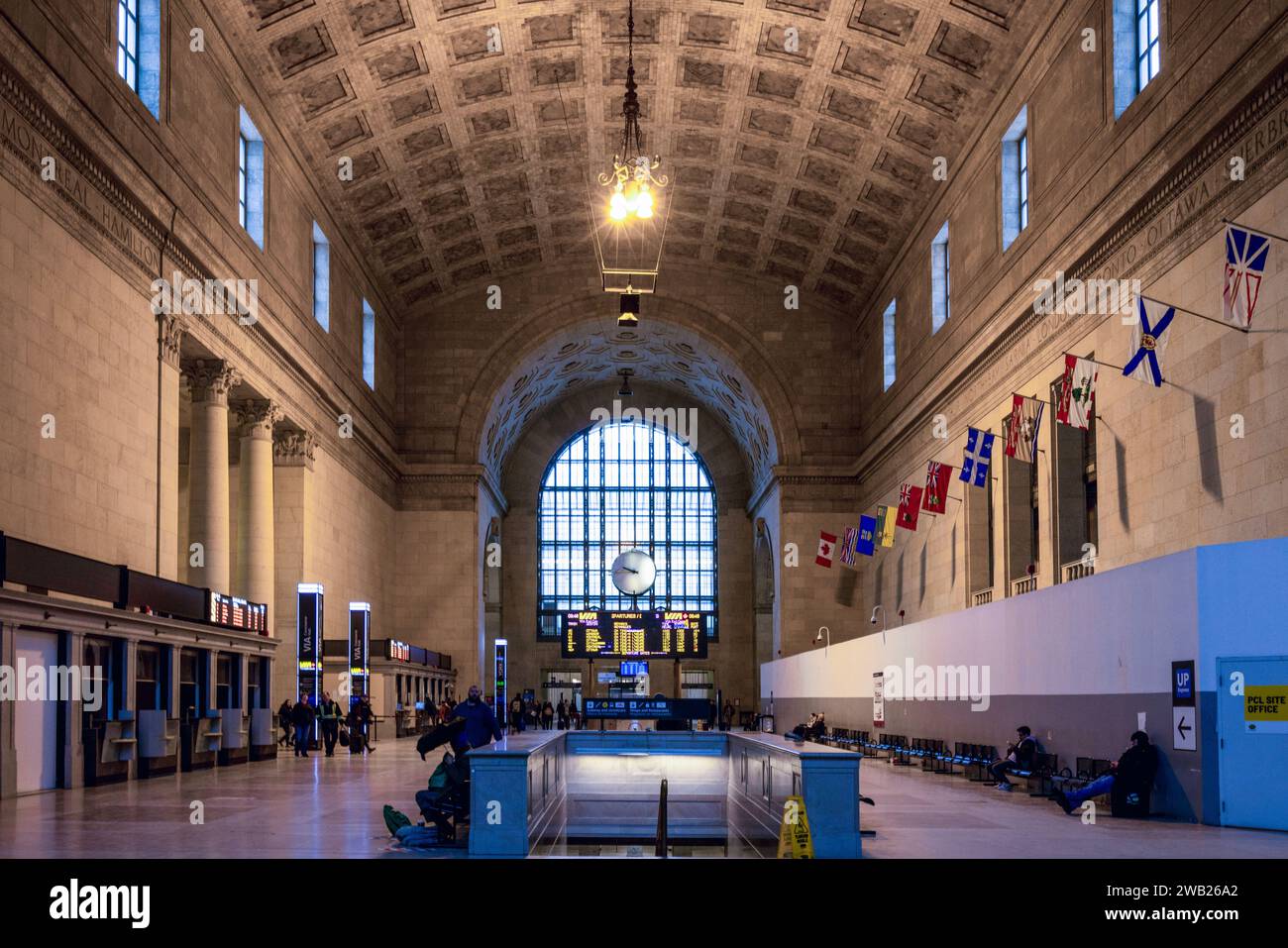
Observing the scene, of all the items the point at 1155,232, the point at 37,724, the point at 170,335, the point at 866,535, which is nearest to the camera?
the point at 37,724

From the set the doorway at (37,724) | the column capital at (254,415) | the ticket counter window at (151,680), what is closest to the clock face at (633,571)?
the column capital at (254,415)

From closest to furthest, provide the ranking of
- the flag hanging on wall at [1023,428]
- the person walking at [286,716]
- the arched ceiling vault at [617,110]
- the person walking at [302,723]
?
the flag hanging on wall at [1023,428]
the person walking at [302,723]
the arched ceiling vault at [617,110]
the person walking at [286,716]

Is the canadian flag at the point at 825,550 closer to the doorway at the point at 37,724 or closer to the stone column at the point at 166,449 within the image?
the stone column at the point at 166,449

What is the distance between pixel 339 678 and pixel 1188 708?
23.9 meters

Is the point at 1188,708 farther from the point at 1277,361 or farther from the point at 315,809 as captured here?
the point at 315,809

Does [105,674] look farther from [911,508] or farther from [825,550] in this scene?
[825,550]

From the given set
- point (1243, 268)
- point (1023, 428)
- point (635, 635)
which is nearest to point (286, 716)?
point (635, 635)

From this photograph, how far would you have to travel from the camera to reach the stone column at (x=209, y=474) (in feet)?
85.5

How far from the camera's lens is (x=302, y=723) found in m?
27.4

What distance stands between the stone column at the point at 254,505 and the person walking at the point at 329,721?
261 cm

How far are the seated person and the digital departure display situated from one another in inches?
559

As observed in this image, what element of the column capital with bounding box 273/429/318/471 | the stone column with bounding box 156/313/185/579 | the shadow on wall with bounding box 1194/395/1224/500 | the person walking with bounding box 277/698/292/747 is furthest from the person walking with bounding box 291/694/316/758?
the shadow on wall with bounding box 1194/395/1224/500

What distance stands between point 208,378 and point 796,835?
19.1 m
